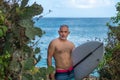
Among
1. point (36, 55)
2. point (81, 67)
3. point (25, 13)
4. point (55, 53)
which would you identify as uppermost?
point (25, 13)

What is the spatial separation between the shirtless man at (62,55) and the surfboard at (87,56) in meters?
0.79

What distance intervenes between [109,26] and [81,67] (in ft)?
6.61

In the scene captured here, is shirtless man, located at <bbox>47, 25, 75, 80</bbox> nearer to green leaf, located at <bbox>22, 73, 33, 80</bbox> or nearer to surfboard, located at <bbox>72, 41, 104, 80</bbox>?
surfboard, located at <bbox>72, 41, 104, 80</bbox>

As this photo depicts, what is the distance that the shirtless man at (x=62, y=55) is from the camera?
24.7ft

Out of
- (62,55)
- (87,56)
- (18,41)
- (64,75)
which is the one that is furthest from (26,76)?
(87,56)

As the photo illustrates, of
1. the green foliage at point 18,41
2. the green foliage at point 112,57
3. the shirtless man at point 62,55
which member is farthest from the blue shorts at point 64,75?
the green foliage at point 18,41

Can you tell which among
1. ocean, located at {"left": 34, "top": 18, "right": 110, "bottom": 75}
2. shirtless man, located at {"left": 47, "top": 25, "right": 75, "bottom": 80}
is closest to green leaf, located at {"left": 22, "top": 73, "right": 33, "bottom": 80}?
ocean, located at {"left": 34, "top": 18, "right": 110, "bottom": 75}

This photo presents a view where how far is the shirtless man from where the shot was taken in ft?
24.7

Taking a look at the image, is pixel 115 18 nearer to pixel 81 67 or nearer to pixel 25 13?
pixel 81 67

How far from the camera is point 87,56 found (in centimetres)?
908

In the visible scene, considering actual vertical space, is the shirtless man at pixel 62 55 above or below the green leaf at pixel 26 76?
below

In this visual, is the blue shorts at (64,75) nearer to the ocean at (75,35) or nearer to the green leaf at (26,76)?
the ocean at (75,35)

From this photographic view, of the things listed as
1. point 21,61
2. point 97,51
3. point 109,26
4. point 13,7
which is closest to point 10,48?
point 21,61

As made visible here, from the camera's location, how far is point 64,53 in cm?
777
